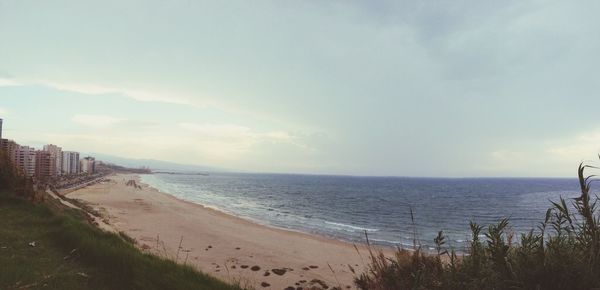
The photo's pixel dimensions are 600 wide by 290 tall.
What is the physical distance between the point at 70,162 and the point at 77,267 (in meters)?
169

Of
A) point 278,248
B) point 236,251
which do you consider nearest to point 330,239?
point 278,248

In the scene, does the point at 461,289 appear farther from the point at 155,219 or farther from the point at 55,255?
the point at 155,219

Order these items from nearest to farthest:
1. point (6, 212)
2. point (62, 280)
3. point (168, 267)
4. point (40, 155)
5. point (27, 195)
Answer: point (62, 280), point (168, 267), point (6, 212), point (27, 195), point (40, 155)

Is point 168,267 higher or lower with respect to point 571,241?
lower

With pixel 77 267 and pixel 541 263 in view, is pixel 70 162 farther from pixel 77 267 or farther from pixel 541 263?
pixel 541 263

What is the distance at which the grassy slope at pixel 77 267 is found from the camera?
5973 millimetres

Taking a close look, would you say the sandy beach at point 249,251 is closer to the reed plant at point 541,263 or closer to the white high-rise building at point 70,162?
the reed plant at point 541,263

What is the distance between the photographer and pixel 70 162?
150000 mm

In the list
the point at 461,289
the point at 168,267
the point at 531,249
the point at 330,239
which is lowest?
the point at 330,239

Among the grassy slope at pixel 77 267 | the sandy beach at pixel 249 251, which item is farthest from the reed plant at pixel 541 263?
the sandy beach at pixel 249 251

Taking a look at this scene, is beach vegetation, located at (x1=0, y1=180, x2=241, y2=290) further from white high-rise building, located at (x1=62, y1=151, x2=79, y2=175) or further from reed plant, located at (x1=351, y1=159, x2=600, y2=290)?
white high-rise building, located at (x1=62, y1=151, x2=79, y2=175)

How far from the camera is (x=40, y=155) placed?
10081 centimetres

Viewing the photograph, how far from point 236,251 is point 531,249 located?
54.5 ft

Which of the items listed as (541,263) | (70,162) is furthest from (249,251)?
(70,162)
